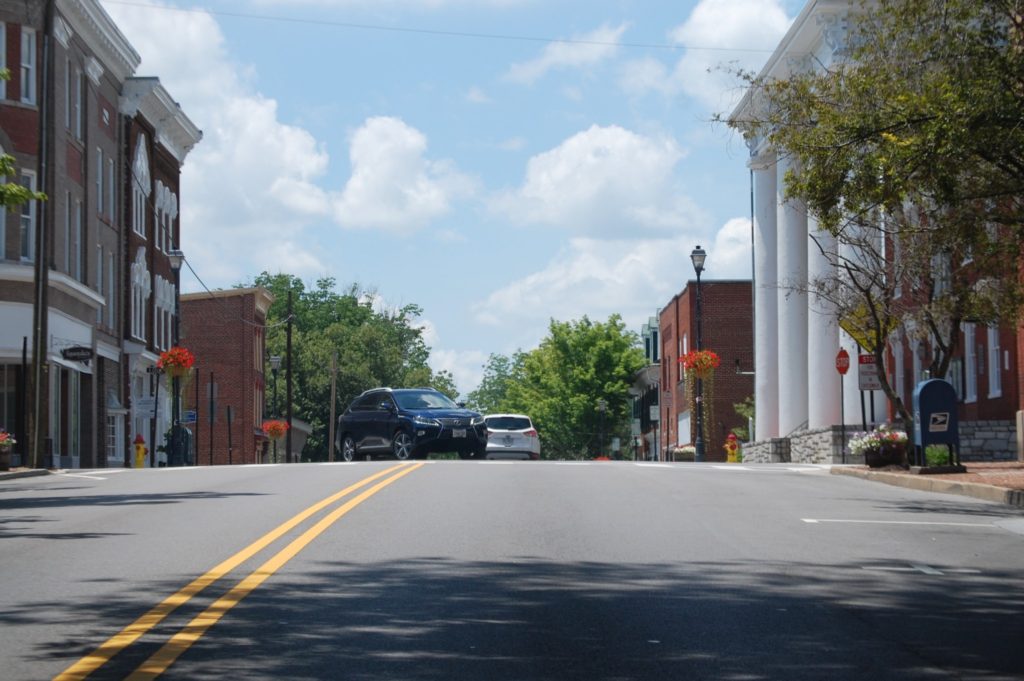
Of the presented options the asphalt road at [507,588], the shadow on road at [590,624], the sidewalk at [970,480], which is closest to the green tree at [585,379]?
the sidewalk at [970,480]

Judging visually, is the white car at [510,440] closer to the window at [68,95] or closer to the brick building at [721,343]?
the window at [68,95]

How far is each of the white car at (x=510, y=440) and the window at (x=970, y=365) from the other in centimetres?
1158

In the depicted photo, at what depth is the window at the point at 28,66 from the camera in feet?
135

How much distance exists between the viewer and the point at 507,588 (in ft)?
33.9

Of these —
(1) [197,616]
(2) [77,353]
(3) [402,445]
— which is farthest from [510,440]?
(1) [197,616]

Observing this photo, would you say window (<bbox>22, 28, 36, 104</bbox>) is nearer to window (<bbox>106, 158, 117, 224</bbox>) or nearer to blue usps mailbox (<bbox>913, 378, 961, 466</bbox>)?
window (<bbox>106, 158, 117, 224</bbox>)

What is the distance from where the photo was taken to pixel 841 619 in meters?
9.29

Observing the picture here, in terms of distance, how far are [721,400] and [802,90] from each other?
5374 cm

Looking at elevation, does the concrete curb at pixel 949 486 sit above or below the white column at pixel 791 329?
below

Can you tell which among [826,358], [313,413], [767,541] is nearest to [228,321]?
[313,413]

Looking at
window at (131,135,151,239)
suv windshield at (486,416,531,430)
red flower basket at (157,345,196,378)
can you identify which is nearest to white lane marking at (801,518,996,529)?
suv windshield at (486,416,531,430)

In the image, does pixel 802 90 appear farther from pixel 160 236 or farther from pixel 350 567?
pixel 160 236

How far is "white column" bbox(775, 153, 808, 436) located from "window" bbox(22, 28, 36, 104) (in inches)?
874

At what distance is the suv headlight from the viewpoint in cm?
3462
